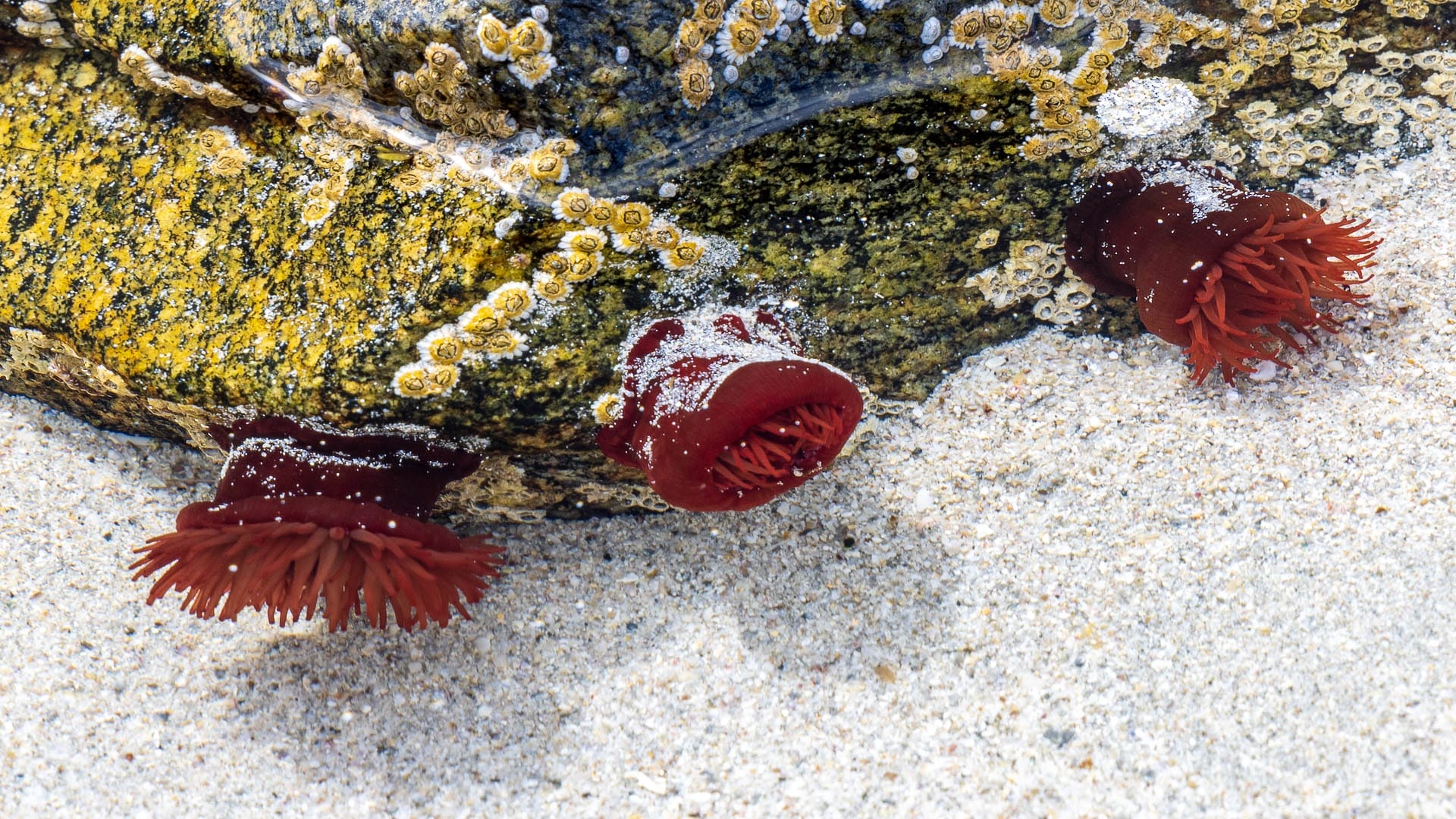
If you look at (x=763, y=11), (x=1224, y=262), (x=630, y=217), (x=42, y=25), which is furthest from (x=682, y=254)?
(x=42, y=25)

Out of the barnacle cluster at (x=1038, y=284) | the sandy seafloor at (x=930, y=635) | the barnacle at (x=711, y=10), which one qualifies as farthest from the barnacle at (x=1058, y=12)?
the sandy seafloor at (x=930, y=635)

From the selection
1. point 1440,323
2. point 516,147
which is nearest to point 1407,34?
point 1440,323

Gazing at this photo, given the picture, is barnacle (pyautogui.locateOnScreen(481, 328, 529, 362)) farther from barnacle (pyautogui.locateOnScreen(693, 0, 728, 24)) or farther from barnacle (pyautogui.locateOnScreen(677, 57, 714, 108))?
barnacle (pyautogui.locateOnScreen(693, 0, 728, 24))

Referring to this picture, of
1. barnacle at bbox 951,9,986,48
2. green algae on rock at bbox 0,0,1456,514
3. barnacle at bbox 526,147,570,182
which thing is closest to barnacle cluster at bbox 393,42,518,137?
green algae on rock at bbox 0,0,1456,514

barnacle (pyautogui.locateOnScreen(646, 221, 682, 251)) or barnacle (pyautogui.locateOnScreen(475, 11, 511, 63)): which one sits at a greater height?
barnacle (pyautogui.locateOnScreen(475, 11, 511, 63))

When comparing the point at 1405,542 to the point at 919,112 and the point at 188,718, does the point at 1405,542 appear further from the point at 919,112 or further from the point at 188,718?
the point at 188,718
